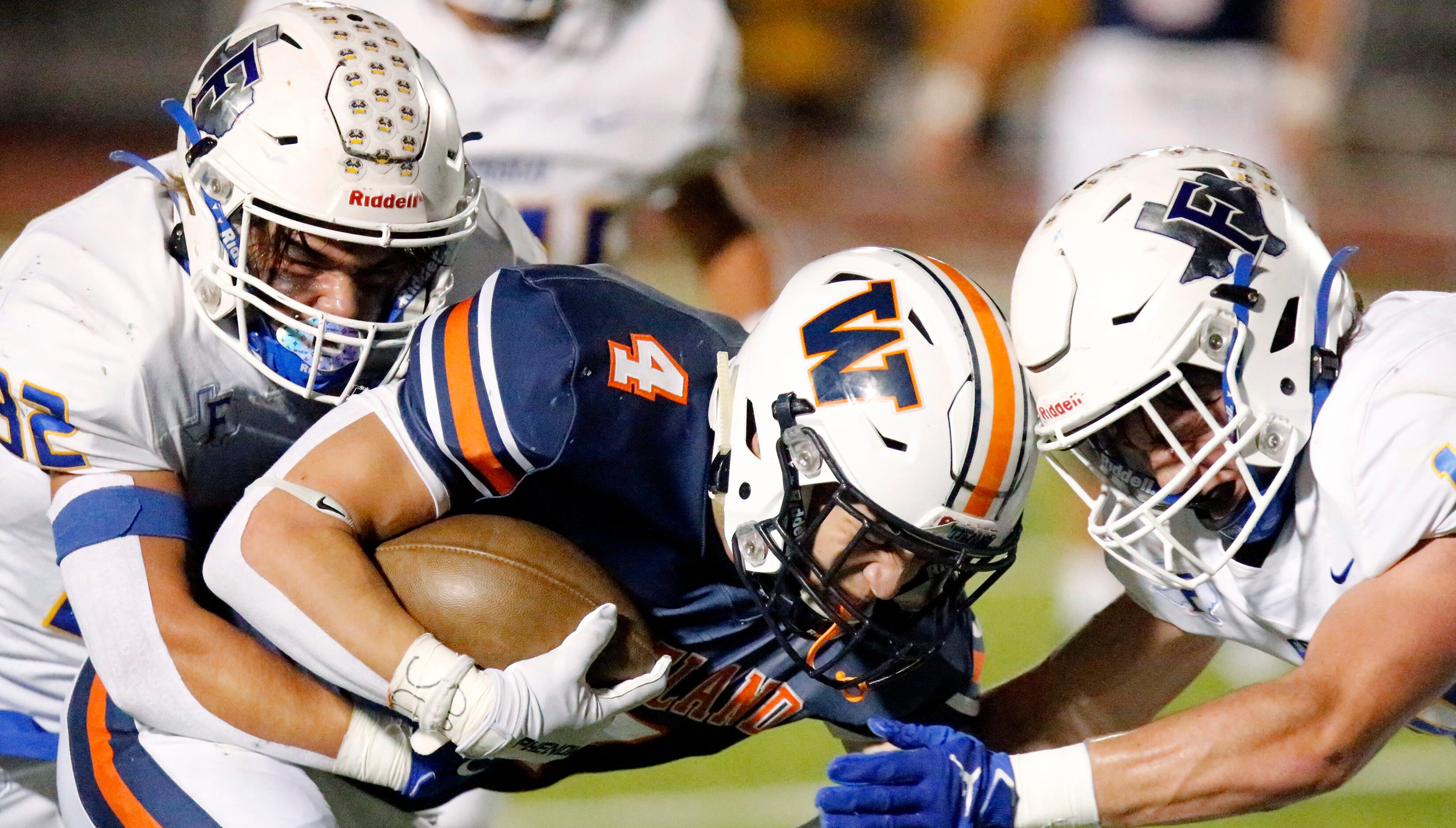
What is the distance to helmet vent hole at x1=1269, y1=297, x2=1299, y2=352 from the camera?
2.14m

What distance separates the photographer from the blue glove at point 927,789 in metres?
1.95

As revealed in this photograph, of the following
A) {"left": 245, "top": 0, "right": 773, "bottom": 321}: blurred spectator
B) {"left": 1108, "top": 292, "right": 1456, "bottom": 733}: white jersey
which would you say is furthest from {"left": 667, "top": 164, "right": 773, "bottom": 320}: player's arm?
{"left": 1108, "top": 292, "right": 1456, "bottom": 733}: white jersey

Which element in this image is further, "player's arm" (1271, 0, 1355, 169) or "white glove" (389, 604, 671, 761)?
"player's arm" (1271, 0, 1355, 169)

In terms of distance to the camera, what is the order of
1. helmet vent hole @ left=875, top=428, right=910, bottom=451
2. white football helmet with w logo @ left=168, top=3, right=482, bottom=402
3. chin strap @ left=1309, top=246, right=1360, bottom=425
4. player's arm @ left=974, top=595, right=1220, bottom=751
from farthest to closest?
player's arm @ left=974, top=595, right=1220, bottom=751 → white football helmet with w logo @ left=168, top=3, right=482, bottom=402 → chin strap @ left=1309, top=246, right=1360, bottom=425 → helmet vent hole @ left=875, top=428, right=910, bottom=451

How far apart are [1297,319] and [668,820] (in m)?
1.94

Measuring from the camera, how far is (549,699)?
6.52 feet

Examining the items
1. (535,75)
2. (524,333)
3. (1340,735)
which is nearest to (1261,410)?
(1340,735)

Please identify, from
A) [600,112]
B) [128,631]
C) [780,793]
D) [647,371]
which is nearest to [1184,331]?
[647,371]

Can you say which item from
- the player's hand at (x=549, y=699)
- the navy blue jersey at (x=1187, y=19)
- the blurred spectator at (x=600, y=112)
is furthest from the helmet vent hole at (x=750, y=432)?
the navy blue jersey at (x=1187, y=19)

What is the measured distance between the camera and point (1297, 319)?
2.14 meters

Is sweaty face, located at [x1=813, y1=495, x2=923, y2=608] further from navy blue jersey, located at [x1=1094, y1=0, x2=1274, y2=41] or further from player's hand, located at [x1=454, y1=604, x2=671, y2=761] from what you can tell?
navy blue jersey, located at [x1=1094, y1=0, x2=1274, y2=41]

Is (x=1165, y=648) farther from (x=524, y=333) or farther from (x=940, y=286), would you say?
(x=524, y=333)

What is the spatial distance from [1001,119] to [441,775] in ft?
35.1

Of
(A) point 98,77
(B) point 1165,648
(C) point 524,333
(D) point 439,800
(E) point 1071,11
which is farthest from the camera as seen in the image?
(E) point 1071,11
